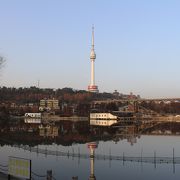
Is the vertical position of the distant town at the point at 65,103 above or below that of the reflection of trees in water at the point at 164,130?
above

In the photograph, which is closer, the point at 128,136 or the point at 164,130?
the point at 128,136

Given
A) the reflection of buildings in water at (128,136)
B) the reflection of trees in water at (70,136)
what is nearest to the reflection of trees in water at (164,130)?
the reflection of trees in water at (70,136)

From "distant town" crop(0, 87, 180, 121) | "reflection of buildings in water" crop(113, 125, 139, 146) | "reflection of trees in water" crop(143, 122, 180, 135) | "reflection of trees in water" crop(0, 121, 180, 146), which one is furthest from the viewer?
"distant town" crop(0, 87, 180, 121)

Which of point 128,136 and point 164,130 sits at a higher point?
point 164,130

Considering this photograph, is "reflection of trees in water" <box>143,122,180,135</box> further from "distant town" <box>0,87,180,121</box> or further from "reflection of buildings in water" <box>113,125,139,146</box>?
"distant town" <box>0,87,180,121</box>

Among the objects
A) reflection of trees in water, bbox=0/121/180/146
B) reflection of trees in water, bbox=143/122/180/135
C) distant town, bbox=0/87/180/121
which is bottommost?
reflection of trees in water, bbox=0/121/180/146

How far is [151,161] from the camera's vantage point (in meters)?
21.9

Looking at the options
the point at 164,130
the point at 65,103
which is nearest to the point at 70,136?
the point at 164,130

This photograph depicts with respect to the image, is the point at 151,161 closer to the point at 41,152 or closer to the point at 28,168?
the point at 41,152

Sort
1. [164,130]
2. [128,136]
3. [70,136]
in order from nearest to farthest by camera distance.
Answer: [70,136], [128,136], [164,130]

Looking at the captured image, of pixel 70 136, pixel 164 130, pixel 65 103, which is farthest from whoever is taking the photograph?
pixel 65 103

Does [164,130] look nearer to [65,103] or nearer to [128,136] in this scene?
[128,136]

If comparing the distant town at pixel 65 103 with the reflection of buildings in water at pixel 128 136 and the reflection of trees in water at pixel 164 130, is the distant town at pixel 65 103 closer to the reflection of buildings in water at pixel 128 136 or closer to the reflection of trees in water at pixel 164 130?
the reflection of trees in water at pixel 164 130

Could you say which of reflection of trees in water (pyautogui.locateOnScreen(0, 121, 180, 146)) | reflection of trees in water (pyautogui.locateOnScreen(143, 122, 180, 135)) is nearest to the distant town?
reflection of trees in water (pyautogui.locateOnScreen(143, 122, 180, 135))
